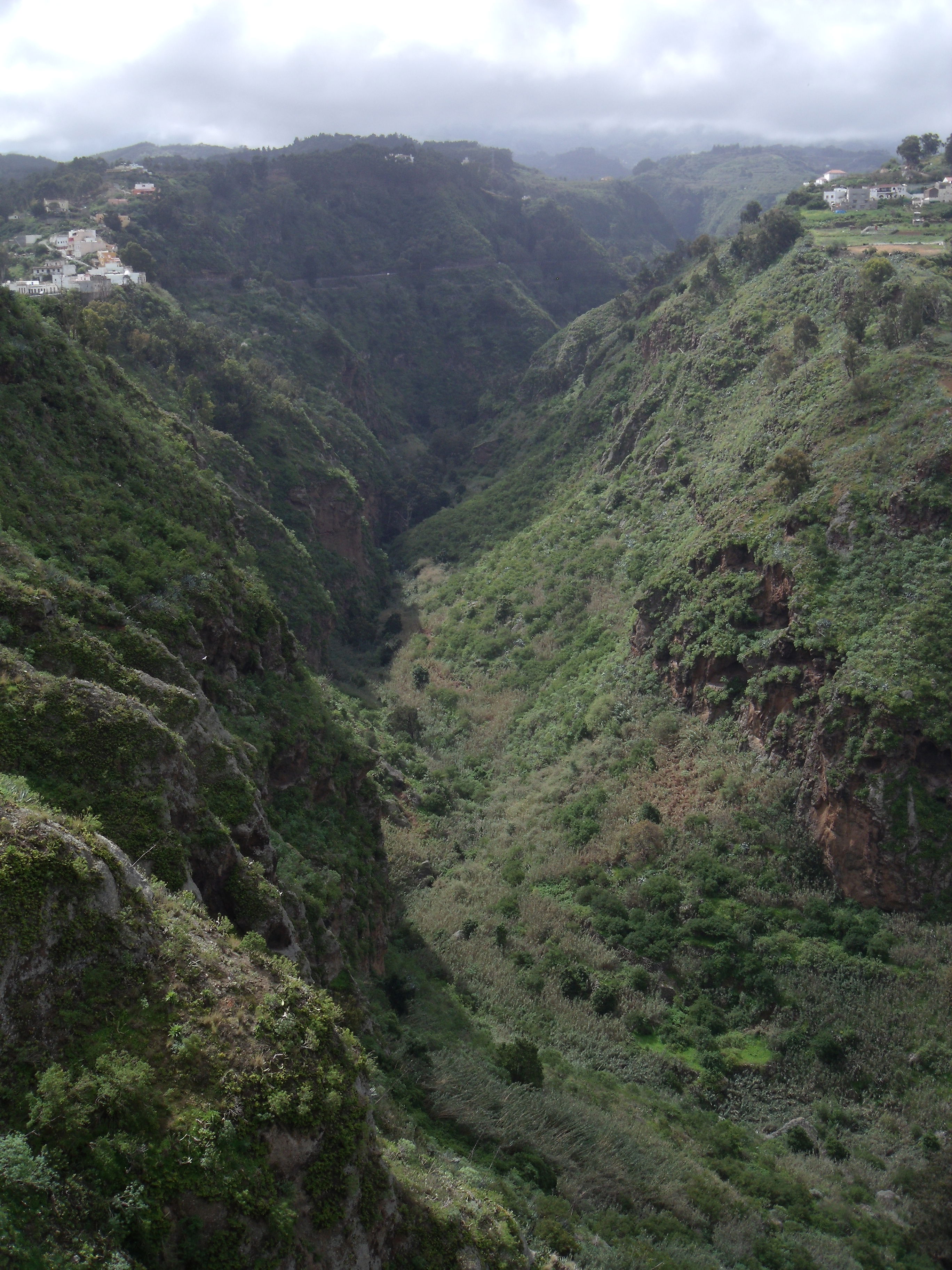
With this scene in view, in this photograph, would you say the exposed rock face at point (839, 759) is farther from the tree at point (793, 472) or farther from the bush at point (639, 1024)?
the bush at point (639, 1024)

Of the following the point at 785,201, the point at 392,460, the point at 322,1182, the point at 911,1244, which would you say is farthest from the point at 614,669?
the point at 785,201

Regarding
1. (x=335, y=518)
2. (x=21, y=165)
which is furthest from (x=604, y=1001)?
(x=21, y=165)

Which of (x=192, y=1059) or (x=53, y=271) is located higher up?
(x=53, y=271)

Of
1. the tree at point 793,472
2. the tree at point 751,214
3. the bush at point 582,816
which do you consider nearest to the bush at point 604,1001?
the bush at point 582,816

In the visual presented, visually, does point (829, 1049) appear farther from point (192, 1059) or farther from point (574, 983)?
point (192, 1059)

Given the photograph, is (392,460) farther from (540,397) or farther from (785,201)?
(785,201)
